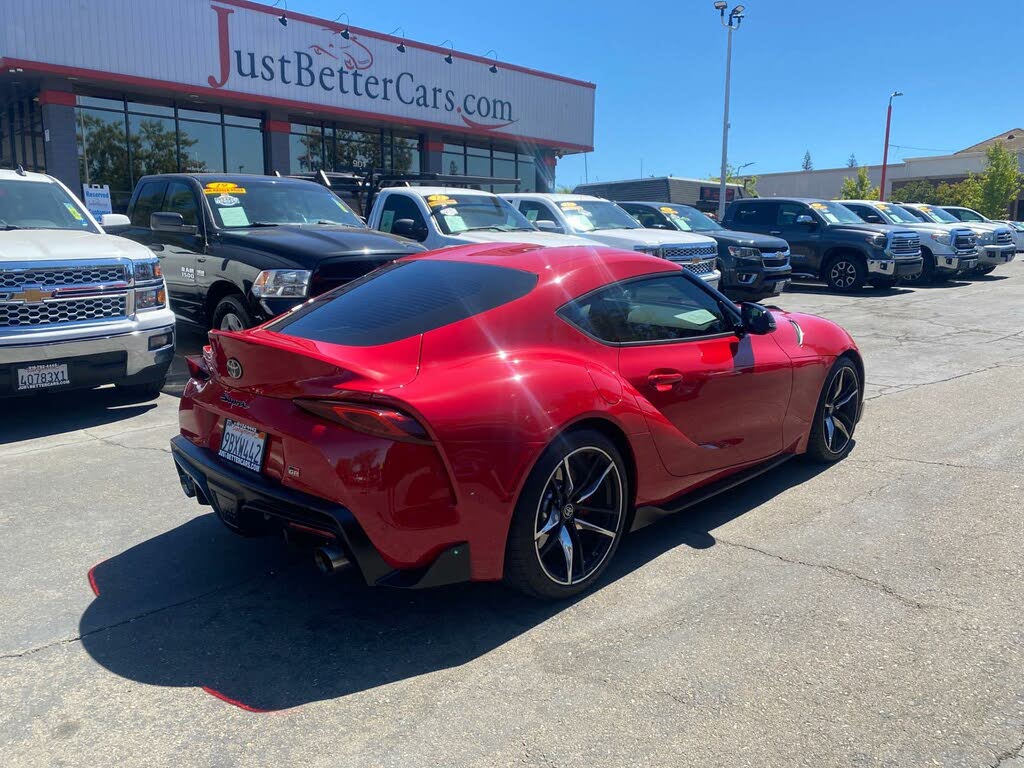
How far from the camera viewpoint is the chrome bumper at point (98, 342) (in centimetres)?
604

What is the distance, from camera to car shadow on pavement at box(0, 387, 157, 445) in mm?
6445

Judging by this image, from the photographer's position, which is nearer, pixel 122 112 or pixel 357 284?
pixel 357 284

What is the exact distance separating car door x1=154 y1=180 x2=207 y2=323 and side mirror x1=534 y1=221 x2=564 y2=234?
17.3 feet

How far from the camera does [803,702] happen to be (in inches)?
111

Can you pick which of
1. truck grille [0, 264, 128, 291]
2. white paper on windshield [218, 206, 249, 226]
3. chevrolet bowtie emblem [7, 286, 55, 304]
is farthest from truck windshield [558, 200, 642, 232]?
chevrolet bowtie emblem [7, 286, 55, 304]

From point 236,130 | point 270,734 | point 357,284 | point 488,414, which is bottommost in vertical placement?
point 270,734

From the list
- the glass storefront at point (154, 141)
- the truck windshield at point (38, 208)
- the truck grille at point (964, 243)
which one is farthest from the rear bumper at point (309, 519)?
the glass storefront at point (154, 141)

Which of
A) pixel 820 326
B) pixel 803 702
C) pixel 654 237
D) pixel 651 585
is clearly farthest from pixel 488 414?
pixel 654 237

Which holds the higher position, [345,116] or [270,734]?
[345,116]

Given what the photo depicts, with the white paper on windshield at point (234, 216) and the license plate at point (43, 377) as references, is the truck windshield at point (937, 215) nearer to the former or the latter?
the white paper on windshield at point (234, 216)

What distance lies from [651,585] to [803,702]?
0.99 m

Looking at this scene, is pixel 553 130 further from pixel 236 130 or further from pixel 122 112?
pixel 122 112

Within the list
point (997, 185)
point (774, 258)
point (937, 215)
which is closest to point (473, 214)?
point (774, 258)

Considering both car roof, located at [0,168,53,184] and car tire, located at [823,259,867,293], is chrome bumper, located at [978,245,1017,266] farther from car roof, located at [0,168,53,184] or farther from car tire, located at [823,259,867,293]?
car roof, located at [0,168,53,184]
